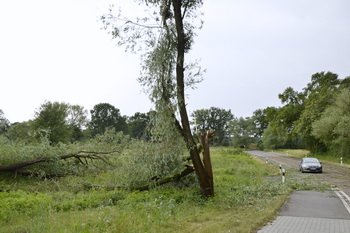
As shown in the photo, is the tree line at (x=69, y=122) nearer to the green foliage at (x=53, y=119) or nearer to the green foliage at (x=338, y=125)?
the green foliage at (x=53, y=119)

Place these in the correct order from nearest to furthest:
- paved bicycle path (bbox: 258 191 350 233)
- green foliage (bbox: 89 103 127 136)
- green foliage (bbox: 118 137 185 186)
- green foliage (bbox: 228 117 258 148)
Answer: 1. paved bicycle path (bbox: 258 191 350 233)
2. green foliage (bbox: 118 137 185 186)
3. green foliage (bbox: 89 103 127 136)
4. green foliage (bbox: 228 117 258 148)

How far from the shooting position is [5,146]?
16.5 meters

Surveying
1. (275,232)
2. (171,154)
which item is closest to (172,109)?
(171,154)

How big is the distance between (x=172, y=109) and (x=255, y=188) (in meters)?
6.55

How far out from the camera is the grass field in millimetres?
8023

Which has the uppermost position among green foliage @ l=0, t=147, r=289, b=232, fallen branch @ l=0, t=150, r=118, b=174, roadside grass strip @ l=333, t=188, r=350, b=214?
fallen branch @ l=0, t=150, r=118, b=174

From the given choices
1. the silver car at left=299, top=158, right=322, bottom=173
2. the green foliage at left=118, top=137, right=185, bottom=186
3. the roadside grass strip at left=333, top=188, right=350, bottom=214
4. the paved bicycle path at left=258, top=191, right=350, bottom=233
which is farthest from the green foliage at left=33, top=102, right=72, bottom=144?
the paved bicycle path at left=258, top=191, right=350, bottom=233

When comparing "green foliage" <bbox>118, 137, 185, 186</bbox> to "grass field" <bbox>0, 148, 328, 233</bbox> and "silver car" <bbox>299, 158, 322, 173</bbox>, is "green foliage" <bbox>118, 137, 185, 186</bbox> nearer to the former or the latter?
"grass field" <bbox>0, 148, 328, 233</bbox>

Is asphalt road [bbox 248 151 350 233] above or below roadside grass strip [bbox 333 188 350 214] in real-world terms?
below

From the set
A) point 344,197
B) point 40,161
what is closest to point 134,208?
point 40,161

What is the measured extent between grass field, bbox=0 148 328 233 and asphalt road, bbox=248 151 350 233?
425 millimetres

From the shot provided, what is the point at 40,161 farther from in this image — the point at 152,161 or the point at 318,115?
the point at 318,115

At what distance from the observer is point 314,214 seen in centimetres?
991

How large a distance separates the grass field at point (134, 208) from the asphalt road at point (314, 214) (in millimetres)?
425
